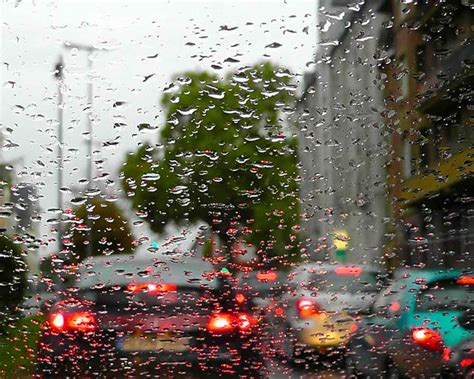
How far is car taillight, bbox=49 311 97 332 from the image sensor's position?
5.84 meters

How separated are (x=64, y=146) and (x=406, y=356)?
2.55 metres

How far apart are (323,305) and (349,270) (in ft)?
1.03

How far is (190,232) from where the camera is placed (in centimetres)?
592

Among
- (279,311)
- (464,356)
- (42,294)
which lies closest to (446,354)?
(464,356)

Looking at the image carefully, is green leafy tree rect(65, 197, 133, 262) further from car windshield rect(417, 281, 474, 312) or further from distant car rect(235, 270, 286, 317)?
car windshield rect(417, 281, 474, 312)

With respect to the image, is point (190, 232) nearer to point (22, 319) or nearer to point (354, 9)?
point (22, 319)

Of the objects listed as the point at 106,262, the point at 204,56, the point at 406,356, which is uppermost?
the point at 204,56

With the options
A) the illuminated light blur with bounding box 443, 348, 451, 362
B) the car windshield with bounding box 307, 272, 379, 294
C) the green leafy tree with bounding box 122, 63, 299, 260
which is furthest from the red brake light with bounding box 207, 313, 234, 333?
the illuminated light blur with bounding box 443, 348, 451, 362

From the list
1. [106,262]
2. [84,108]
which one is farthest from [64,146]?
[106,262]

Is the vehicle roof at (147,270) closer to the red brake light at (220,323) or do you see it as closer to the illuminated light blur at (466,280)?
the red brake light at (220,323)

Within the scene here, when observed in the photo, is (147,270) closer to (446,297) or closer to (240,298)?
(240,298)

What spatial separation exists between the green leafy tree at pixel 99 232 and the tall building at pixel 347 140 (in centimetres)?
120

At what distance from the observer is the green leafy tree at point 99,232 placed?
19.0 ft

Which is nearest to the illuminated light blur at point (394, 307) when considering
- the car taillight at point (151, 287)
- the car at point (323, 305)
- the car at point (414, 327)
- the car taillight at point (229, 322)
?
the car at point (414, 327)
